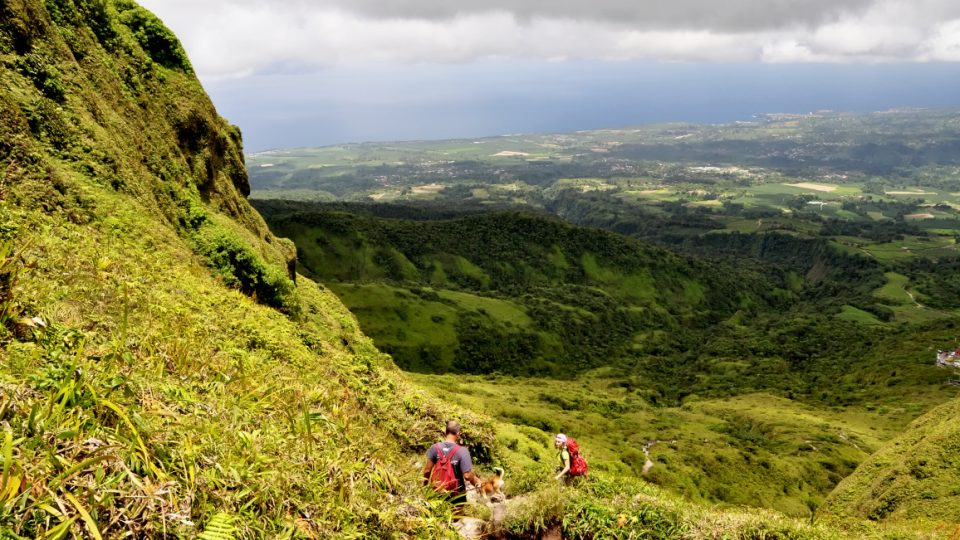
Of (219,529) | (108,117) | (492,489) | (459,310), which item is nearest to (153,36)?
(108,117)

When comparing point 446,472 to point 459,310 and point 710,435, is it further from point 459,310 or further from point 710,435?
point 459,310

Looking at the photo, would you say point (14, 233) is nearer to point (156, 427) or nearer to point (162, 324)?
point (162, 324)

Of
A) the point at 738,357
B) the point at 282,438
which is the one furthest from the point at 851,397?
the point at 282,438

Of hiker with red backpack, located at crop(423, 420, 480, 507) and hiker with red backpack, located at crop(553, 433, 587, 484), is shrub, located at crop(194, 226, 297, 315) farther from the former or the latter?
hiker with red backpack, located at crop(553, 433, 587, 484)

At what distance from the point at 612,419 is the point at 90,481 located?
83527 millimetres

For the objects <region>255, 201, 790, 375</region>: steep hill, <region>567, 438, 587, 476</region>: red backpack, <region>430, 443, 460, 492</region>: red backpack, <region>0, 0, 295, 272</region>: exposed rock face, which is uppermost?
<region>0, 0, 295, 272</region>: exposed rock face

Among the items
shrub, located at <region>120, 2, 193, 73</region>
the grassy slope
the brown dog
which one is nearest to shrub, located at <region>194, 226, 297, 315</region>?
shrub, located at <region>120, 2, 193, 73</region>

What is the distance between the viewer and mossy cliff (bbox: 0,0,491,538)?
523 centimetres

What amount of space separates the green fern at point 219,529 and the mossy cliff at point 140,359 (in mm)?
29

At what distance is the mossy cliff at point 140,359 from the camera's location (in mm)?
5234

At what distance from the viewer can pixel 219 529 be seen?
532 centimetres

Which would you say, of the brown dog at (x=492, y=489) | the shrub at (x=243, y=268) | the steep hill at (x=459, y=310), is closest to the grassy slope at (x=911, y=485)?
the brown dog at (x=492, y=489)

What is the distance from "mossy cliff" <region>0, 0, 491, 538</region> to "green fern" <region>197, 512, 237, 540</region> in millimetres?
29

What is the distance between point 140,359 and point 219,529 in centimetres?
454
